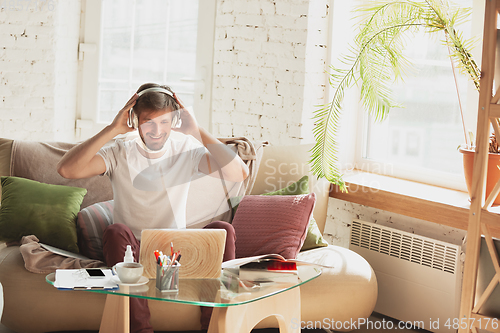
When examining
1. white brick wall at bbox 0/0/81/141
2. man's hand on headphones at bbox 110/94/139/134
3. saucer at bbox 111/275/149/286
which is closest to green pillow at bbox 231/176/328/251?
man's hand on headphones at bbox 110/94/139/134

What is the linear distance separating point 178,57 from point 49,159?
4.83 ft

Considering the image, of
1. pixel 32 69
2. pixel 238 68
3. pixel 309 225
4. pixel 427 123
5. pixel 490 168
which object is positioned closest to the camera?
pixel 490 168

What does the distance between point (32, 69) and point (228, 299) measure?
8.14ft

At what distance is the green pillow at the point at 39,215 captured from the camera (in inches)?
84.1

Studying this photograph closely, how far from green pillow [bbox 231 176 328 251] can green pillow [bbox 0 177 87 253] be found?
78 centimetres

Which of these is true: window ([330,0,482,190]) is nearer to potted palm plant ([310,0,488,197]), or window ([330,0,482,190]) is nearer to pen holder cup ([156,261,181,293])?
potted palm plant ([310,0,488,197])

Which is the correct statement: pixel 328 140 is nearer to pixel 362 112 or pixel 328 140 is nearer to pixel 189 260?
pixel 362 112

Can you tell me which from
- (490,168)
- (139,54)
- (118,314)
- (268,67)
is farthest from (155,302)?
(139,54)

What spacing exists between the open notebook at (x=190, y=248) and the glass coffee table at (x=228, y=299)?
35mm

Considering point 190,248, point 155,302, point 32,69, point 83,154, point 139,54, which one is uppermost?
point 139,54

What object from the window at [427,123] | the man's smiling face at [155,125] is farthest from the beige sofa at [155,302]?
the window at [427,123]

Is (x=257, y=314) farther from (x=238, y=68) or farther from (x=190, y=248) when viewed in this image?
(x=238, y=68)

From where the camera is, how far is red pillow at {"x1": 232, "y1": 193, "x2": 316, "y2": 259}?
2240 millimetres

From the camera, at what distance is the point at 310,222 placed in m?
2.49
